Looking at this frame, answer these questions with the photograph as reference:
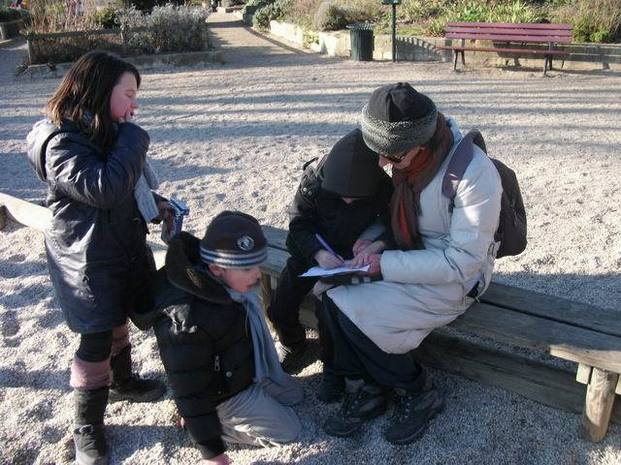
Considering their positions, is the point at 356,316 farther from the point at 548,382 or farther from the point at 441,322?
the point at 548,382

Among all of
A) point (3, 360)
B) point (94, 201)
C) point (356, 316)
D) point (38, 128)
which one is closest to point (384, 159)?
point (356, 316)

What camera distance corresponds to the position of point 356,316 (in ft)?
8.56

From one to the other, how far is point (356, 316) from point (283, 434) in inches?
24.3

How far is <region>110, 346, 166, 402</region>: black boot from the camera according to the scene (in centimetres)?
297

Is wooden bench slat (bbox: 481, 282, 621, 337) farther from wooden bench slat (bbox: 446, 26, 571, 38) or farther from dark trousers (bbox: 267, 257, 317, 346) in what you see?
wooden bench slat (bbox: 446, 26, 571, 38)

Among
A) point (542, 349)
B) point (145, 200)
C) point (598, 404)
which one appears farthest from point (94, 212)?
point (598, 404)

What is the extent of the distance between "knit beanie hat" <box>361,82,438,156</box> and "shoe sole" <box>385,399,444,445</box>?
1183mm

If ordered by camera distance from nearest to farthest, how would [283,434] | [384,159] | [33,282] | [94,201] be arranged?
[94,201] < [384,159] < [283,434] < [33,282]

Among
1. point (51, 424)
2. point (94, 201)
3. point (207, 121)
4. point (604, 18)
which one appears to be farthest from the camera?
point (604, 18)

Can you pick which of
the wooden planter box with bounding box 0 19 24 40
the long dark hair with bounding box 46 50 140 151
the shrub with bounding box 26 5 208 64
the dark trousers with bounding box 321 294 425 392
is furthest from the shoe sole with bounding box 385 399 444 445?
the wooden planter box with bounding box 0 19 24 40

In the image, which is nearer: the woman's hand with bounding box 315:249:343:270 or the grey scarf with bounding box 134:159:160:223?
the grey scarf with bounding box 134:159:160:223

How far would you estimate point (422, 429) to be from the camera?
2689 millimetres

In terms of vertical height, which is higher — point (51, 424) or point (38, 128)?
point (38, 128)

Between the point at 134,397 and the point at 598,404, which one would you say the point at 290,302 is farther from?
the point at 598,404
